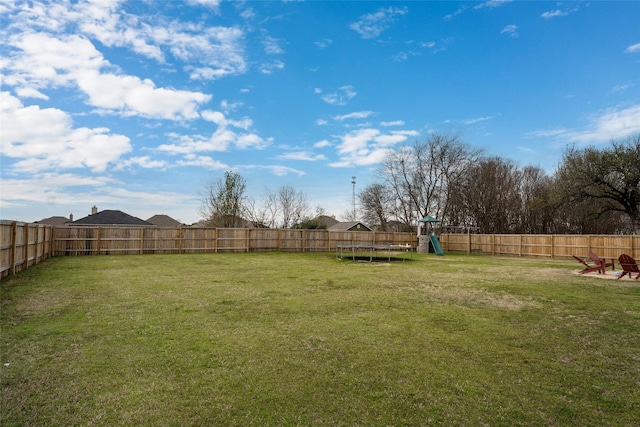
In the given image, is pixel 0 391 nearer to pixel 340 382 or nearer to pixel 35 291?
pixel 340 382

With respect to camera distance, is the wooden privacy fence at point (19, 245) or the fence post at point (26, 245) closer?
the wooden privacy fence at point (19, 245)

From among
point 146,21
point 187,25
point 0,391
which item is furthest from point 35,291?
point 187,25

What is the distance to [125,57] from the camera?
1145cm

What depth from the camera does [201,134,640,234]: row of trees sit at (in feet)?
98.1

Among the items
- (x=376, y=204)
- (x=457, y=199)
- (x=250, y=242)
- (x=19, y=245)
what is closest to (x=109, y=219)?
(x=250, y=242)

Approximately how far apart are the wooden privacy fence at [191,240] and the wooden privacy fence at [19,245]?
12.8 ft

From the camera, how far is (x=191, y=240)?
2008 cm

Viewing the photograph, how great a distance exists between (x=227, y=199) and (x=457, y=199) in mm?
22697

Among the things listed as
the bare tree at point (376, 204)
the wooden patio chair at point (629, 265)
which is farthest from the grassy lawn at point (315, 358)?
the bare tree at point (376, 204)

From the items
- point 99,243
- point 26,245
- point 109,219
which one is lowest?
point 99,243

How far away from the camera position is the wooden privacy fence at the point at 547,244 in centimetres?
1739

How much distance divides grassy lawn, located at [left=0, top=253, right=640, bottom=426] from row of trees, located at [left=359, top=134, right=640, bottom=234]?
2500 cm

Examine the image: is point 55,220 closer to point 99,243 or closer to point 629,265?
point 99,243

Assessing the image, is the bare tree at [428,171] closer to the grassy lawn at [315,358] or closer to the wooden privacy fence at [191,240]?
the wooden privacy fence at [191,240]
